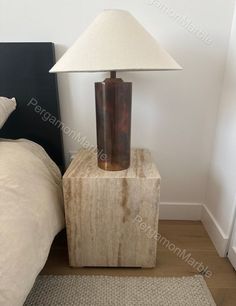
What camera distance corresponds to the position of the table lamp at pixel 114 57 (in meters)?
0.83

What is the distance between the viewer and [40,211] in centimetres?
94

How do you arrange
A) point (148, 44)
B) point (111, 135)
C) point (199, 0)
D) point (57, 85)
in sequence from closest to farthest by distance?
point (148, 44) < point (111, 135) < point (199, 0) < point (57, 85)

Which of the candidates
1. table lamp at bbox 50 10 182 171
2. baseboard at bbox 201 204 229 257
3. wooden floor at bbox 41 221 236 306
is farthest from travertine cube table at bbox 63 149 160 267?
baseboard at bbox 201 204 229 257

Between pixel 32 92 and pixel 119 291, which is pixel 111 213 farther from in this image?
pixel 32 92

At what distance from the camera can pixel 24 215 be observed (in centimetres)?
83

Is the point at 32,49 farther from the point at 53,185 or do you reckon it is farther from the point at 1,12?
the point at 53,185

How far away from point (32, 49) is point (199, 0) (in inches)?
34.6

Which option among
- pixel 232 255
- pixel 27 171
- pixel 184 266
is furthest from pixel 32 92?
pixel 232 255

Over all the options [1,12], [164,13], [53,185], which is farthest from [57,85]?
[164,13]

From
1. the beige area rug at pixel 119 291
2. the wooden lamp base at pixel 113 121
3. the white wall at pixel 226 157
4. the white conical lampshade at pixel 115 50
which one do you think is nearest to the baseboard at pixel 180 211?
the white wall at pixel 226 157

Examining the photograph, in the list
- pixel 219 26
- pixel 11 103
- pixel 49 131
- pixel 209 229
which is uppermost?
pixel 219 26

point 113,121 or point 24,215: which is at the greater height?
point 113,121

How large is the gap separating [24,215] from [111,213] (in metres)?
0.39

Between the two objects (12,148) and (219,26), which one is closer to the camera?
(12,148)
